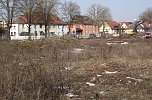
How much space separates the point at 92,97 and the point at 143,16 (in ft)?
343

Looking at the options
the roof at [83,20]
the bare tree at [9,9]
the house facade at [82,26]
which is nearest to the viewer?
the bare tree at [9,9]

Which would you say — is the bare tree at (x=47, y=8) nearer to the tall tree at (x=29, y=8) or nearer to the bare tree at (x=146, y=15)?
the tall tree at (x=29, y=8)

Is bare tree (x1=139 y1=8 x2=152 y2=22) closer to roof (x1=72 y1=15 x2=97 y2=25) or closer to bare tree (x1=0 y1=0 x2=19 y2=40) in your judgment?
roof (x1=72 y1=15 x2=97 y2=25)

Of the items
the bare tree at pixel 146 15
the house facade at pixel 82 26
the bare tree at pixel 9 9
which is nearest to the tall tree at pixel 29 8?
the bare tree at pixel 9 9

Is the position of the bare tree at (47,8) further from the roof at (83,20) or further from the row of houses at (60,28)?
the roof at (83,20)

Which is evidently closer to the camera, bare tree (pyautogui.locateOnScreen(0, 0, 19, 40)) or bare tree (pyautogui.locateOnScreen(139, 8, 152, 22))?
bare tree (pyautogui.locateOnScreen(0, 0, 19, 40))

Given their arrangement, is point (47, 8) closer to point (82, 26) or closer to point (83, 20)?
point (83, 20)

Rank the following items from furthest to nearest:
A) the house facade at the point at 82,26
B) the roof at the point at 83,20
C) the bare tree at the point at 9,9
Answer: the house facade at the point at 82,26
the roof at the point at 83,20
the bare tree at the point at 9,9

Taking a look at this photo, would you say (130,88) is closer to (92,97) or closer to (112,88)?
(112,88)

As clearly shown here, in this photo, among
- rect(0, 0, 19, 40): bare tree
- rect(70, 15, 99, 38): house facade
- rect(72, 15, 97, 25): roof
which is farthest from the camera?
rect(70, 15, 99, 38): house facade

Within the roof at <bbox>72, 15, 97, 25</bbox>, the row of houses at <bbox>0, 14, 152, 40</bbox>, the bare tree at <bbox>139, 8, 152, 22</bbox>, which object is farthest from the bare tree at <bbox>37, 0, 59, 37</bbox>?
the bare tree at <bbox>139, 8, 152, 22</bbox>

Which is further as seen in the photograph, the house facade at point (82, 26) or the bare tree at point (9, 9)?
the house facade at point (82, 26)

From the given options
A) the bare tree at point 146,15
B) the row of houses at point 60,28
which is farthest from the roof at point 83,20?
the bare tree at point 146,15

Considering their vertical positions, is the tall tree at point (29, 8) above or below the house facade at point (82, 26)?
above
